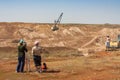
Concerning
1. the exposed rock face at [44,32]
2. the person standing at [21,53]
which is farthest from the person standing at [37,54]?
the exposed rock face at [44,32]

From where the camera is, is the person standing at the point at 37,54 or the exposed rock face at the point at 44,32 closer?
the person standing at the point at 37,54

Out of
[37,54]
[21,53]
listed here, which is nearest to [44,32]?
[21,53]

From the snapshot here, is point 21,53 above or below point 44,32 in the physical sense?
below

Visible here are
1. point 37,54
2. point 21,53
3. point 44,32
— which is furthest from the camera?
point 44,32

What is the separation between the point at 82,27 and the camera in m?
117

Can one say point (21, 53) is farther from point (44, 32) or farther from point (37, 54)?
point (44, 32)

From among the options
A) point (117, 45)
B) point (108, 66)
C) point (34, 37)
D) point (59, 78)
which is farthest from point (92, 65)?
point (34, 37)

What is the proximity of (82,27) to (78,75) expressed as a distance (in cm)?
9851

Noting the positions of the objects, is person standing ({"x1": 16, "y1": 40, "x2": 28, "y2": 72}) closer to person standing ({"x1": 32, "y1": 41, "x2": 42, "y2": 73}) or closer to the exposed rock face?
person standing ({"x1": 32, "y1": 41, "x2": 42, "y2": 73})

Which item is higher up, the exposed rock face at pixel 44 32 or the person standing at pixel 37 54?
the exposed rock face at pixel 44 32

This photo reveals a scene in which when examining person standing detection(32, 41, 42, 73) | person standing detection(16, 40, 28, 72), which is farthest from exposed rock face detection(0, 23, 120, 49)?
person standing detection(32, 41, 42, 73)

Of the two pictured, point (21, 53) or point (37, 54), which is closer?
point (37, 54)

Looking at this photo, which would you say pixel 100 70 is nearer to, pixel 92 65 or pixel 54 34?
pixel 92 65

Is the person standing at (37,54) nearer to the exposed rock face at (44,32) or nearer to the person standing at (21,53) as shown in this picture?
the person standing at (21,53)
